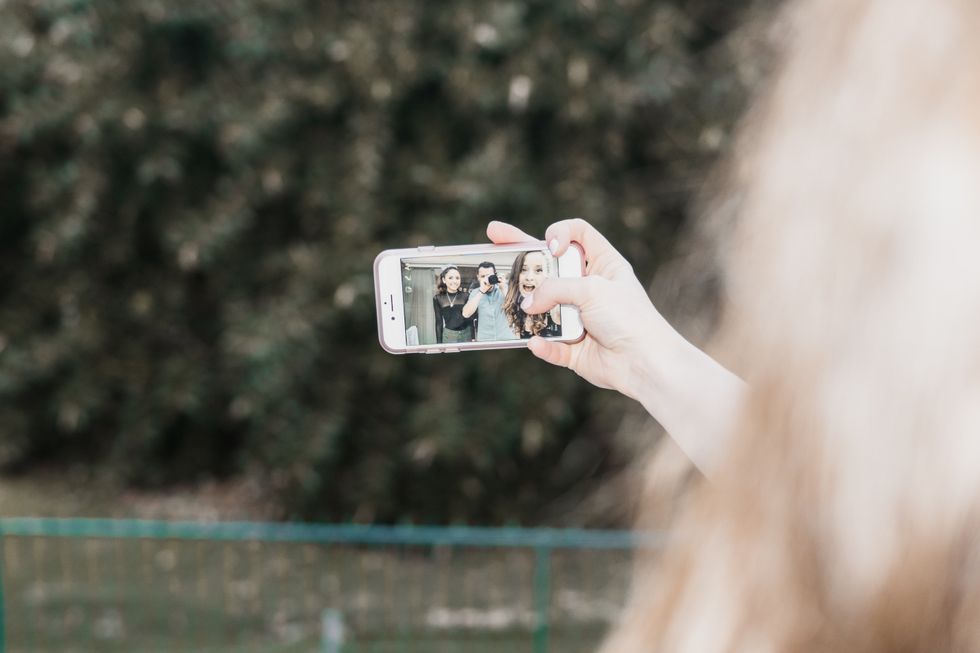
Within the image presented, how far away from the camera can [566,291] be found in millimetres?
1570

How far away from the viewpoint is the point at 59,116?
313 inches

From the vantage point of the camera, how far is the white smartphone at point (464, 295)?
1.77 meters

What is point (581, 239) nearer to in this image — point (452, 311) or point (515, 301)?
point (515, 301)

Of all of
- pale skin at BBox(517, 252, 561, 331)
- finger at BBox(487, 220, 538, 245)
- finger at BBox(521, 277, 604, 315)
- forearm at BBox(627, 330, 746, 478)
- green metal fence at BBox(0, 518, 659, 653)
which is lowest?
green metal fence at BBox(0, 518, 659, 653)

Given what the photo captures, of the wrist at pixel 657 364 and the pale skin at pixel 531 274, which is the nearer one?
the wrist at pixel 657 364

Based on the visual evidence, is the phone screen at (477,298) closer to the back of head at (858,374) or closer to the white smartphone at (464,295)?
the white smartphone at (464,295)

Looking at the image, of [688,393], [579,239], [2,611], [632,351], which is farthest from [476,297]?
[2,611]

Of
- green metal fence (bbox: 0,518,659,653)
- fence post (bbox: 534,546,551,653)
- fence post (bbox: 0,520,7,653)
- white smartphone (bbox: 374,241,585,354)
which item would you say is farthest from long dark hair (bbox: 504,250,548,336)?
fence post (bbox: 0,520,7,653)

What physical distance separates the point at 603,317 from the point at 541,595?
375 centimetres

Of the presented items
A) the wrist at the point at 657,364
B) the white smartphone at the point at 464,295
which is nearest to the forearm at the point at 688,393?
the wrist at the point at 657,364

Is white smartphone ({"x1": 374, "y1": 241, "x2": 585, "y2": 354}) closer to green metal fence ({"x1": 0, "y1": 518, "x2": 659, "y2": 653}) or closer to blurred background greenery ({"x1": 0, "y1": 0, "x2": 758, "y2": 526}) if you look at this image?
green metal fence ({"x1": 0, "y1": 518, "x2": 659, "y2": 653})

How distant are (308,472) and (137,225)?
2.44m

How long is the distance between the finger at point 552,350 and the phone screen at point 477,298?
0.05 meters

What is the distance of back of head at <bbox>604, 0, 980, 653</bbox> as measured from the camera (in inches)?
18.7
